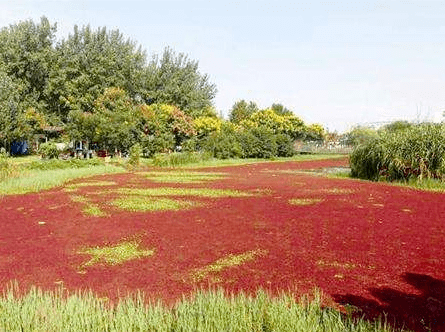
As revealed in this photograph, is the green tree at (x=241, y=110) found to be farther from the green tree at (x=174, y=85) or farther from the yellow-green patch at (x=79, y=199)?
the yellow-green patch at (x=79, y=199)

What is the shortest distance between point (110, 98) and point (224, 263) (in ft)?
153

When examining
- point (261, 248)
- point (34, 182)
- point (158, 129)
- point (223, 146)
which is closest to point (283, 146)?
point (223, 146)

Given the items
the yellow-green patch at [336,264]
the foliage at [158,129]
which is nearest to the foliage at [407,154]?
the yellow-green patch at [336,264]

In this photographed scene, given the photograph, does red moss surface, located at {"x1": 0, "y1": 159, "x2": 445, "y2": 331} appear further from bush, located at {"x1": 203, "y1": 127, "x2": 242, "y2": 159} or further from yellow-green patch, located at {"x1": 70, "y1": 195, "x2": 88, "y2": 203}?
bush, located at {"x1": 203, "y1": 127, "x2": 242, "y2": 159}

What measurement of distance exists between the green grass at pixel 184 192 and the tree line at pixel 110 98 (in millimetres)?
23740

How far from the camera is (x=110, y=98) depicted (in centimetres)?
5266

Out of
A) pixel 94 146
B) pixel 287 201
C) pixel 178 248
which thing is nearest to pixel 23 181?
pixel 287 201

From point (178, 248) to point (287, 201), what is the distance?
803cm

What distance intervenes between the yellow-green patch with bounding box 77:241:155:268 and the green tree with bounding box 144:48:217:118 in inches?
2181

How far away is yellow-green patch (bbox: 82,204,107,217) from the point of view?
46.1ft

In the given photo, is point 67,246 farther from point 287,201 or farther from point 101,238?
point 287,201

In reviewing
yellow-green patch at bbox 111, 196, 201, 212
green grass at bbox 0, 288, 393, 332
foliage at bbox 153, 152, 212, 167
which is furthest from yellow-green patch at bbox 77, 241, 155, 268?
foliage at bbox 153, 152, 212, 167

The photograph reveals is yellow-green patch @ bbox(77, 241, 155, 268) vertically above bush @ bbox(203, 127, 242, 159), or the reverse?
bush @ bbox(203, 127, 242, 159)

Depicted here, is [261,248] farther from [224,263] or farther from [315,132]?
[315,132]
